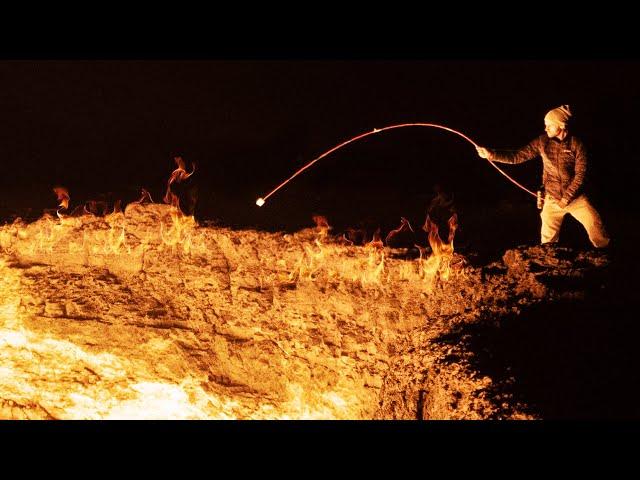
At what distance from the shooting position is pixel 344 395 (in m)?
6.46

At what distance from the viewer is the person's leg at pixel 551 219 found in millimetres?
6500

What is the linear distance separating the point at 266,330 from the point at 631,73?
347 inches

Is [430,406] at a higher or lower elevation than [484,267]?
lower

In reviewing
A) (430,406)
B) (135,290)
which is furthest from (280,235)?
(430,406)

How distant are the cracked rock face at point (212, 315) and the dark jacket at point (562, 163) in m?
0.72

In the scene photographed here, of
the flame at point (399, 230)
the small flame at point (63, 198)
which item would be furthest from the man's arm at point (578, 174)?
the small flame at point (63, 198)

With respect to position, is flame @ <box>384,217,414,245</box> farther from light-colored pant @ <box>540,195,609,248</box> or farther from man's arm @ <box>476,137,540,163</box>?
light-colored pant @ <box>540,195,609,248</box>

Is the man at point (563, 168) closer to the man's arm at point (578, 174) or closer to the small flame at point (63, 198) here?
the man's arm at point (578, 174)

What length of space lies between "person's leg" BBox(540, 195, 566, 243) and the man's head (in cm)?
67

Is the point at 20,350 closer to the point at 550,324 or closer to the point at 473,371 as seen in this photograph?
the point at 473,371

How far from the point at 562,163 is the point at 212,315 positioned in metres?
4.05

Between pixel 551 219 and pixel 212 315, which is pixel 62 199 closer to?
pixel 212 315

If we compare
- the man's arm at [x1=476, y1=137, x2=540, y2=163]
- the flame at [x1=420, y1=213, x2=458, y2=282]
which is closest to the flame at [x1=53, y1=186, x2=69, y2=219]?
the flame at [x1=420, y1=213, x2=458, y2=282]

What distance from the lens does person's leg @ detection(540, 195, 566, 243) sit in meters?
6.50
